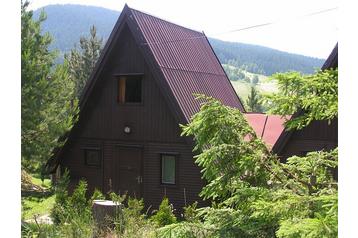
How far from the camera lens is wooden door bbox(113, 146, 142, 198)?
12.2m

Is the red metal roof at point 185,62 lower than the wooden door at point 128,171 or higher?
higher

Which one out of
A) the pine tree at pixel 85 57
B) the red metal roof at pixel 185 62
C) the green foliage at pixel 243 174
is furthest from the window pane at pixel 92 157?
the pine tree at pixel 85 57

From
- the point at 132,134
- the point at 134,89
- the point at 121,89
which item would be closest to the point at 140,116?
the point at 132,134

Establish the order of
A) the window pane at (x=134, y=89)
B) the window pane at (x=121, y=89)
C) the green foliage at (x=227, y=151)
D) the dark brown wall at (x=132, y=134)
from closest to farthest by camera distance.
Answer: the green foliage at (x=227, y=151) → the dark brown wall at (x=132, y=134) → the window pane at (x=134, y=89) → the window pane at (x=121, y=89)

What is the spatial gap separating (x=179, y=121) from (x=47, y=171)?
170 inches

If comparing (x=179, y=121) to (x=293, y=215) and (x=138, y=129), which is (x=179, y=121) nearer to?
(x=138, y=129)

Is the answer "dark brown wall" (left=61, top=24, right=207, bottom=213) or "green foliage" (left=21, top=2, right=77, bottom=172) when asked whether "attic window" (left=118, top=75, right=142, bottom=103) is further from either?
"green foliage" (left=21, top=2, right=77, bottom=172)

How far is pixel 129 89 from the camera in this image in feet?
40.9

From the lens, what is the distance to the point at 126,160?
1244 centimetres

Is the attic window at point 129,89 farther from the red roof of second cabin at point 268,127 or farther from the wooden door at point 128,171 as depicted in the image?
the red roof of second cabin at point 268,127

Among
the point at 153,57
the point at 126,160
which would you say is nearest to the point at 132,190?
the point at 126,160

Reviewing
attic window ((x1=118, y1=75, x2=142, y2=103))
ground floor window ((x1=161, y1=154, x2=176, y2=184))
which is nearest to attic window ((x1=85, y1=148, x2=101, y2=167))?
attic window ((x1=118, y1=75, x2=142, y2=103))

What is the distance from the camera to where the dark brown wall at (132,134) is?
11500mm

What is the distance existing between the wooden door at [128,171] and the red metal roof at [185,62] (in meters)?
2.17
